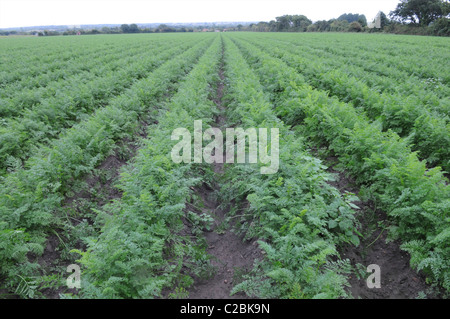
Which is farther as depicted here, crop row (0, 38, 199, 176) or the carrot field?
crop row (0, 38, 199, 176)

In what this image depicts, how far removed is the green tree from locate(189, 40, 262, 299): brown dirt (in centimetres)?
8259

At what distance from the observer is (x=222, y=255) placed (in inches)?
195

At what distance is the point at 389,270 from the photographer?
14.1 ft

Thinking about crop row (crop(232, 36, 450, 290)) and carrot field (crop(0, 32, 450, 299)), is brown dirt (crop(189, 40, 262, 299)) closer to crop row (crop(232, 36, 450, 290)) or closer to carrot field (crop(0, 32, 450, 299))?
carrot field (crop(0, 32, 450, 299))

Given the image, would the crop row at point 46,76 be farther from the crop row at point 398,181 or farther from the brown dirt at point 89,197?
the crop row at point 398,181

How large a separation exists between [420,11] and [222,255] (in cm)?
9552

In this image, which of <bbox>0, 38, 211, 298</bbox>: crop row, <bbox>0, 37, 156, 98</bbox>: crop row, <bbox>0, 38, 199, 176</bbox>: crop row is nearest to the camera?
<bbox>0, 38, 211, 298</bbox>: crop row

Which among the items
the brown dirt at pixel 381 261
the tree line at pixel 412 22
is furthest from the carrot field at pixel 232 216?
the tree line at pixel 412 22

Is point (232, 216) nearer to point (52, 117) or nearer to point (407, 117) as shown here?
point (407, 117)

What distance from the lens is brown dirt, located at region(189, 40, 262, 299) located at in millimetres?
4168

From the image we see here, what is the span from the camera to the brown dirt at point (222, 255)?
4.17 m

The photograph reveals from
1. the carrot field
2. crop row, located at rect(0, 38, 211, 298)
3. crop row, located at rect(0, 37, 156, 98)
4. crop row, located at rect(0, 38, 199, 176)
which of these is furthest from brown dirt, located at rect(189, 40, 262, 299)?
crop row, located at rect(0, 37, 156, 98)

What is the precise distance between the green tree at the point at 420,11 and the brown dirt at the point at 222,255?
82.6 m

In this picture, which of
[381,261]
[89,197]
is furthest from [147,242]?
[381,261]
